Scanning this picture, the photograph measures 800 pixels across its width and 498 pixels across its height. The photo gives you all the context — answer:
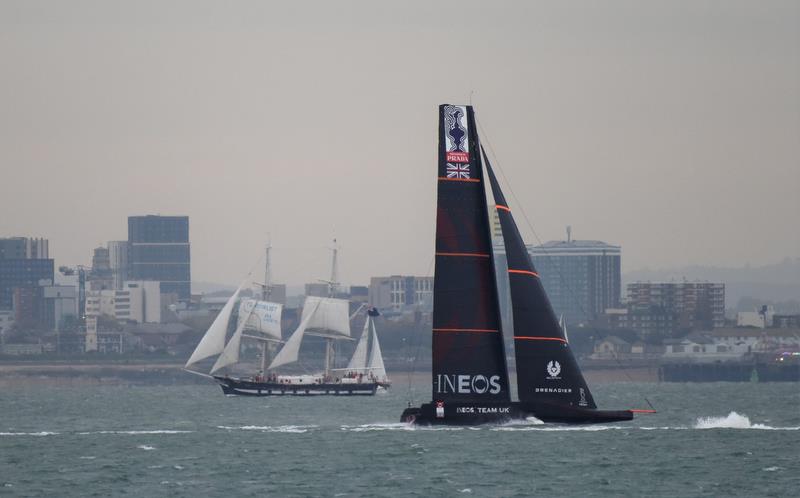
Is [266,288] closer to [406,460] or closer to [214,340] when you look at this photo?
[214,340]

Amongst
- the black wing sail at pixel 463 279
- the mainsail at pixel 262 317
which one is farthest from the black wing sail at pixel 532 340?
the mainsail at pixel 262 317

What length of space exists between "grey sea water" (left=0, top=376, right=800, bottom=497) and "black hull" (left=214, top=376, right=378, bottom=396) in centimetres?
6674

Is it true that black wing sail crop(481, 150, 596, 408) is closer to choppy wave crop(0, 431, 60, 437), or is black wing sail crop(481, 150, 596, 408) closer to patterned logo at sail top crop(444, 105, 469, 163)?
patterned logo at sail top crop(444, 105, 469, 163)

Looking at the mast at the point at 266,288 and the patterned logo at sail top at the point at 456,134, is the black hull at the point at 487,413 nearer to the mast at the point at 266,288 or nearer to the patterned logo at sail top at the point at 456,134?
the patterned logo at sail top at the point at 456,134

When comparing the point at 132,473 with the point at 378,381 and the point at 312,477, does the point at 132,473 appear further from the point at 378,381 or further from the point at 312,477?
the point at 378,381

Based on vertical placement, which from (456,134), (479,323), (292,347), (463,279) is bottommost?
(292,347)

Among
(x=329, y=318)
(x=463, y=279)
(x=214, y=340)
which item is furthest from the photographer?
(x=329, y=318)

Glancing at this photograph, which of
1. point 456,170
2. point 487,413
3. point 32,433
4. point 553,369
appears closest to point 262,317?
point 32,433

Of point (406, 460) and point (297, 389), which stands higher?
point (406, 460)

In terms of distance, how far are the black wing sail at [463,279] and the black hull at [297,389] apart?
9263 cm

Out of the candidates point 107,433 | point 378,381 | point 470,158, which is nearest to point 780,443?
point 470,158

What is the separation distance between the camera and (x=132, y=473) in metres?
56.4

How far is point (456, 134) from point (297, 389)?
97207 mm

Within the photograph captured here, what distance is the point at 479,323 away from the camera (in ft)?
199
